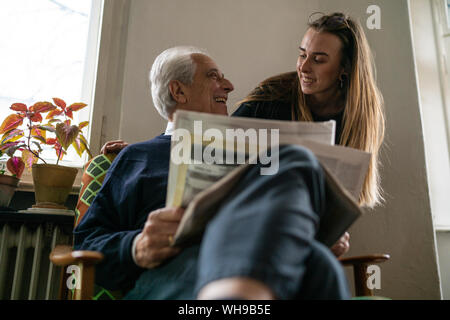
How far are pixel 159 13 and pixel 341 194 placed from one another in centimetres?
165

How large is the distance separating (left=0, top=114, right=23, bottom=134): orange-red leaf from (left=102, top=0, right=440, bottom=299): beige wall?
453 mm

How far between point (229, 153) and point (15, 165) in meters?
1.22

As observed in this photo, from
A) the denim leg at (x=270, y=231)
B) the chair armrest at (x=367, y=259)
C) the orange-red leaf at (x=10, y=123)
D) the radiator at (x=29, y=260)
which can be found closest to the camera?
the denim leg at (x=270, y=231)

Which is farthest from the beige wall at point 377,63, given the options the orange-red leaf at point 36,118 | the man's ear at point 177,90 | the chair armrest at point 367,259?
the chair armrest at point 367,259

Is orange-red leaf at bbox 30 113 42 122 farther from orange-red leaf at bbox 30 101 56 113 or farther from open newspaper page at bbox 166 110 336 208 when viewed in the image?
open newspaper page at bbox 166 110 336 208

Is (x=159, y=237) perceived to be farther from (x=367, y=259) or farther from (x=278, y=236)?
(x=367, y=259)

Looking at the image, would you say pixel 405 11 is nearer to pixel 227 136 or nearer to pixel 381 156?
pixel 381 156

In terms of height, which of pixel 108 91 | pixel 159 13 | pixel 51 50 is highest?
pixel 159 13

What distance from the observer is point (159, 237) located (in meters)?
0.79

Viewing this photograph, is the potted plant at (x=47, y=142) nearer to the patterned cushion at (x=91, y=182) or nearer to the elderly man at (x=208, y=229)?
the patterned cushion at (x=91, y=182)

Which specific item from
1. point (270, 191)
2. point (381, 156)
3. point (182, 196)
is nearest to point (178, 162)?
point (182, 196)

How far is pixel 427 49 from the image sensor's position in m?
2.17

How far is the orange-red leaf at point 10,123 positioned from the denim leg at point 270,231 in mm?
1395

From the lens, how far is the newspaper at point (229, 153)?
72 cm
